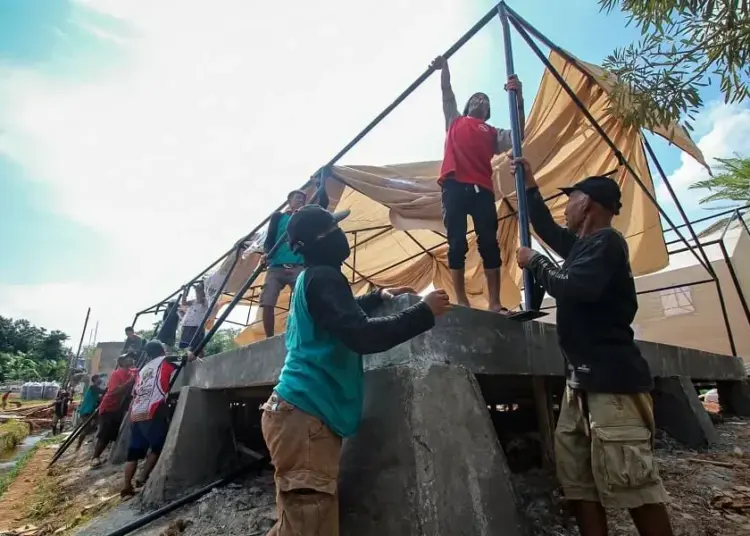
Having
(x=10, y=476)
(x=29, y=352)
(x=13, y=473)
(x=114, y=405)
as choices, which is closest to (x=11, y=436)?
(x=13, y=473)

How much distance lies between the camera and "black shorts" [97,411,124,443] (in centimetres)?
736

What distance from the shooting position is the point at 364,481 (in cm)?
194

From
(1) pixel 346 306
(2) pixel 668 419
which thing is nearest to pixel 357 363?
(1) pixel 346 306

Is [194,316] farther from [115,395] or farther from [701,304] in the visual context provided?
[701,304]

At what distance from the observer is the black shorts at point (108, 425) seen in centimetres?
736

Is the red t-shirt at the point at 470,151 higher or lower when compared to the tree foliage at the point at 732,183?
lower

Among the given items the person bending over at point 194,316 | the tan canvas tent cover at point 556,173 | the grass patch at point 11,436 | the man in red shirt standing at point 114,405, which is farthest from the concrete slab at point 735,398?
the grass patch at point 11,436

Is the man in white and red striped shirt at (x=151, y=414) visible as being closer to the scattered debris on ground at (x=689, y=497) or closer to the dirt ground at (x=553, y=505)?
the dirt ground at (x=553, y=505)

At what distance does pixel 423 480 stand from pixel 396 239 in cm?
637

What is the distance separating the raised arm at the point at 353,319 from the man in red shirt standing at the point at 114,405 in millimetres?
7120

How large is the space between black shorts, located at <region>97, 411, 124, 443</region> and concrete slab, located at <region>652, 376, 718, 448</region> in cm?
786

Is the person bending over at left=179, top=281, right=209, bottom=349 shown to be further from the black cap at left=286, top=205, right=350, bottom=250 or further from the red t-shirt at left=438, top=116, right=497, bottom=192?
the black cap at left=286, top=205, right=350, bottom=250

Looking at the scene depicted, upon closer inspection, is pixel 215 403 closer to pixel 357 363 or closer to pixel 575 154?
pixel 357 363

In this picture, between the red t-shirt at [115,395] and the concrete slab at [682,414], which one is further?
the red t-shirt at [115,395]
